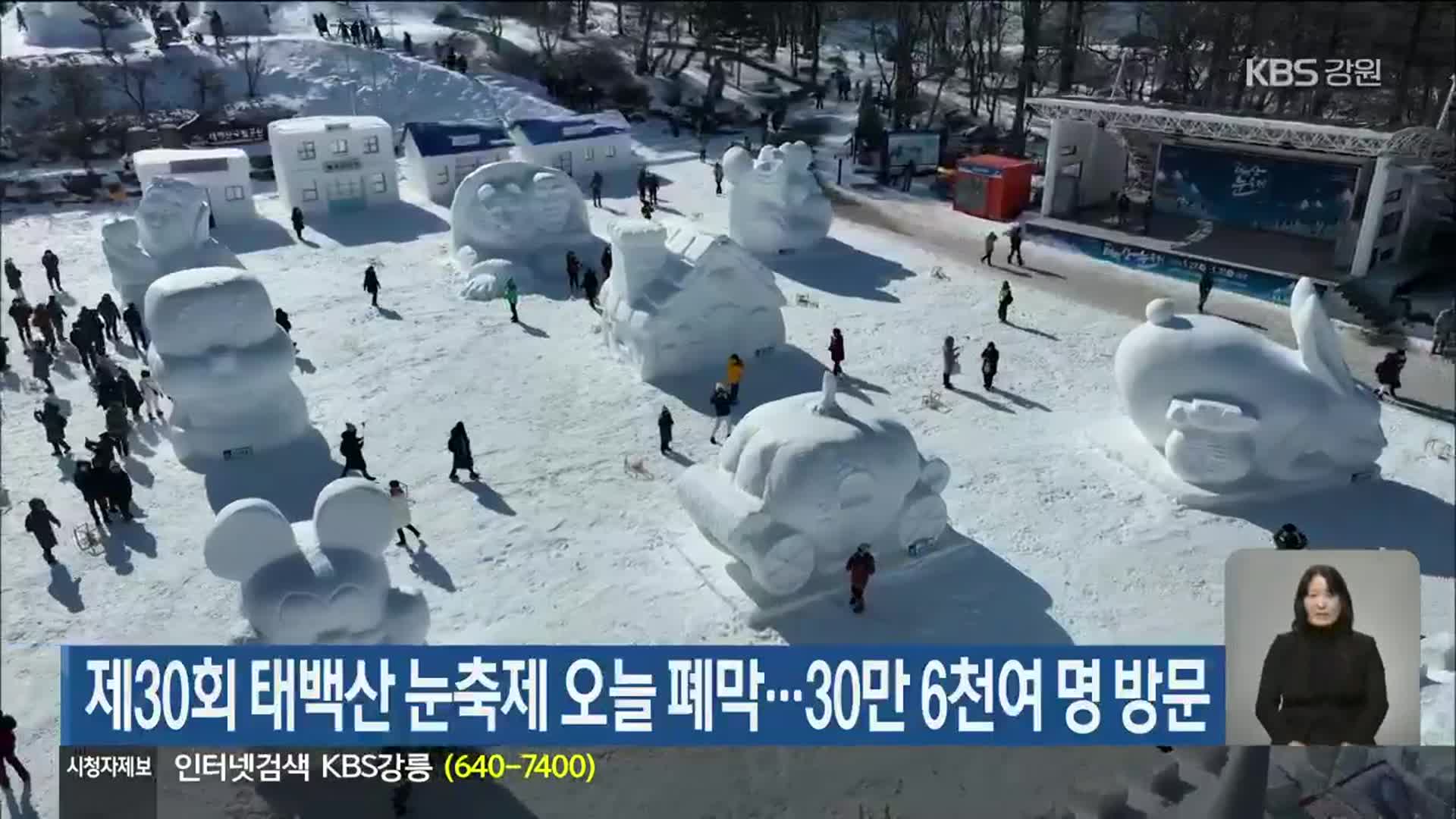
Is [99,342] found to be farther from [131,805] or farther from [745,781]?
[745,781]

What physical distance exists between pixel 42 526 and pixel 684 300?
31.4ft

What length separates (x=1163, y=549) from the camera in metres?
12.9

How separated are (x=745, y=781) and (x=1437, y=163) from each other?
20.4 meters

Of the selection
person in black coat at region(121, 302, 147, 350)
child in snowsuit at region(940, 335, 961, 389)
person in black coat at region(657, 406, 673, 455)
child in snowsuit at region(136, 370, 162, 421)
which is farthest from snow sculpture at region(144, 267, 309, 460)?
child in snowsuit at region(940, 335, 961, 389)

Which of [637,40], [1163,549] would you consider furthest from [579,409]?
[637,40]

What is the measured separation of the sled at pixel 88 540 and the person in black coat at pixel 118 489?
1.24 ft

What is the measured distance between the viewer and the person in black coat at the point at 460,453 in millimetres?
14461

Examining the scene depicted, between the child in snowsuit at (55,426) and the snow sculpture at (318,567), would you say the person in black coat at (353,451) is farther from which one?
the snow sculpture at (318,567)

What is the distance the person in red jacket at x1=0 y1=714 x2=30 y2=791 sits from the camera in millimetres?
9172

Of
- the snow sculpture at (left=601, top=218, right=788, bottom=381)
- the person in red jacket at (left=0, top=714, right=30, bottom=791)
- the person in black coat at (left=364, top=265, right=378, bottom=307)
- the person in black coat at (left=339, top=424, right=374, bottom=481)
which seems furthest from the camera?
the person in black coat at (left=364, top=265, right=378, bottom=307)

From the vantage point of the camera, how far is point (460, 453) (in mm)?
14539

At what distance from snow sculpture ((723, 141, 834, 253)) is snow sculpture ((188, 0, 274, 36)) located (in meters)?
31.8

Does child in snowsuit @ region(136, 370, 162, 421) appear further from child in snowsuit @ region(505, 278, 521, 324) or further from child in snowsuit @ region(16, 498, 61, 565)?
child in snowsuit @ region(505, 278, 521, 324)
